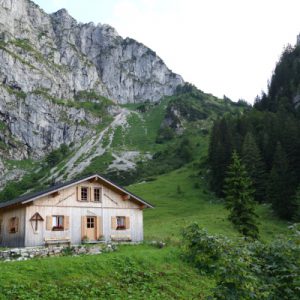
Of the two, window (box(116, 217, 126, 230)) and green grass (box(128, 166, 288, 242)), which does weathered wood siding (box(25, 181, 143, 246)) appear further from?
green grass (box(128, 166, 288, 242))

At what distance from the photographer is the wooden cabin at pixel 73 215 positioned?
32656 mm

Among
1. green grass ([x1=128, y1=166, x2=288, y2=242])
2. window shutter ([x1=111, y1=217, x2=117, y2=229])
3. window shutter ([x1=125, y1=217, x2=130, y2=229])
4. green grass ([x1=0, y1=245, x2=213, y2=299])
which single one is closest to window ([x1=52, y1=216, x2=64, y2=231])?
window shutter ([x1=111, y1=217, x2=117, y2=229])

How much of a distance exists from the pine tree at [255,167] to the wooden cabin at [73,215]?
1692 inches

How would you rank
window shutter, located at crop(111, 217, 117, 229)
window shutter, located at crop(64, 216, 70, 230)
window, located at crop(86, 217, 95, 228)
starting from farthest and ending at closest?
window shutter, located at crop(111, 217, 117, 229) < window, located at crop(86, 217, 95, 228) < window shutter, located at crop(64, 216, 70, 230)

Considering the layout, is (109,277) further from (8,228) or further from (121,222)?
(8,228)

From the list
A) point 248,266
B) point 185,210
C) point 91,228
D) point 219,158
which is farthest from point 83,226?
point 219,158

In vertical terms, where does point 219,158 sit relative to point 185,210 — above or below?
above

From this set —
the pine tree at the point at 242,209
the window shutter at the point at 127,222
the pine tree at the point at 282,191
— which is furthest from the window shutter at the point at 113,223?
the pine tree at the point at 282,191

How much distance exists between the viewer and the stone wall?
27112 millimetres

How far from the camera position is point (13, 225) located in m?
34.3

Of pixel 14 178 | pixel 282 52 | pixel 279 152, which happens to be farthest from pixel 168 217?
pixel 282 52

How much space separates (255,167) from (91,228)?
51464 mm

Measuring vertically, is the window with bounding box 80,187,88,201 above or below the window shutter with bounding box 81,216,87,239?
above

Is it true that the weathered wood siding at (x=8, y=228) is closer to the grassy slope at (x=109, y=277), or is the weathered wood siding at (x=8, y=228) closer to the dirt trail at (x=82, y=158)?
the grassy slope at (x=109, y=277)
